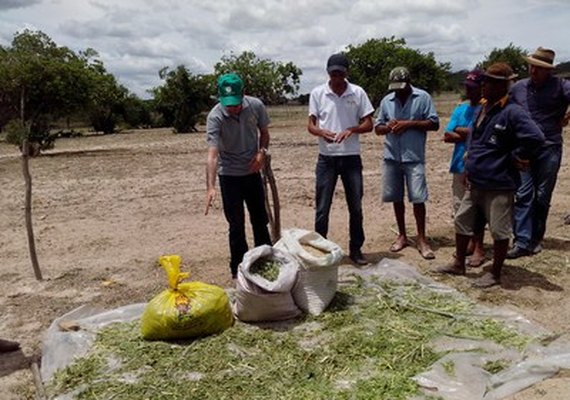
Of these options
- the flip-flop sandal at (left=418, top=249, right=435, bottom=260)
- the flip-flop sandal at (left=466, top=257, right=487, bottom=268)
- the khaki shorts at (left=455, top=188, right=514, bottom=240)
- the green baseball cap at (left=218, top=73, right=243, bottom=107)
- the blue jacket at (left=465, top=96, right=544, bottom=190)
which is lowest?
the flip-flop sandal at (left=466, top=257, right=487, bottom=268)

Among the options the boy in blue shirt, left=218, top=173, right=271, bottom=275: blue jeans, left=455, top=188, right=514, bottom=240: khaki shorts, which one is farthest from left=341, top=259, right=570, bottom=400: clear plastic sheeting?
left=218, top=173, right=271, bottom=275: blue jeans

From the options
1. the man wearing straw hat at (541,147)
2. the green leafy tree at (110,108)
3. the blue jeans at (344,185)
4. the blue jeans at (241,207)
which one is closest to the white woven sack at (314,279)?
the blue jeans at (241,207)

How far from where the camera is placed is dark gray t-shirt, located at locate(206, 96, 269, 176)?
4465 mm

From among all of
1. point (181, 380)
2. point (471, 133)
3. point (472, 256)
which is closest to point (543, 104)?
point (471, 133)

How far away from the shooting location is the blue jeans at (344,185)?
4992 millimetres

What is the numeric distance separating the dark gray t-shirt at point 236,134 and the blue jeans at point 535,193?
2500 millimetres

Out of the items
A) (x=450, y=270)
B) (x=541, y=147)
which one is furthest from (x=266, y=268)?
(x=541, y=147)

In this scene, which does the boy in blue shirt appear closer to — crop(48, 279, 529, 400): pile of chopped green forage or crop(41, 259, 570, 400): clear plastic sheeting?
crop(41, 259, 570, 400): clear plastic sheeting

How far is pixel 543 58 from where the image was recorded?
5059mm

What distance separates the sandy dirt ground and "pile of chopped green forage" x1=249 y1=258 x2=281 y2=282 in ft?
3.15

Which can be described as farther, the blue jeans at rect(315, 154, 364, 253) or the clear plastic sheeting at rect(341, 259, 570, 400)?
the blue jeans at rect(315, 154, 364, 253)

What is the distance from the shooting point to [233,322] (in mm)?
3855

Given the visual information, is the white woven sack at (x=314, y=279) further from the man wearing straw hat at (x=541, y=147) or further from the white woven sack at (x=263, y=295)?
the man wearing straw hat at (x=541, y=147)

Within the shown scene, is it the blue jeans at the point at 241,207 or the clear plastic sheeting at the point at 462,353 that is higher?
the blue jeans at the point at 241,207
